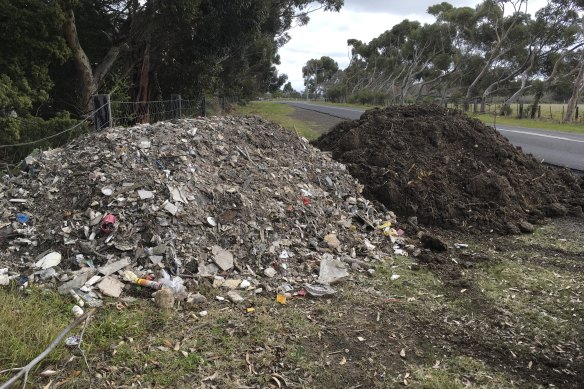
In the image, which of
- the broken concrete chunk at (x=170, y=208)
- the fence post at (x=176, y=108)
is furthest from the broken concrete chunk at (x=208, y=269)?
the fence post at (x=176, y=108)

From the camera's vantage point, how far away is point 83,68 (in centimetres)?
870

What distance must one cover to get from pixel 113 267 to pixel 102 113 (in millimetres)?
4274

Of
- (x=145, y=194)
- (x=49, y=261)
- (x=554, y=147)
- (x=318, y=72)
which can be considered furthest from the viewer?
(x=318, y=72)

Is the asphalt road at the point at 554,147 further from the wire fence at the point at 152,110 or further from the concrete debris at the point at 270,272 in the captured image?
the wire fence at the point at 152,110

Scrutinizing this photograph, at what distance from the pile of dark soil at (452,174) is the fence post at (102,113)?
3.91 m

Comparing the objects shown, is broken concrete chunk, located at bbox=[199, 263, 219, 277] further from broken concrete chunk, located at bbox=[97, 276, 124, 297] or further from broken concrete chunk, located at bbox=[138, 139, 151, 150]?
broken concrete chunk, located at bbox=[138, 139, 151, 150]

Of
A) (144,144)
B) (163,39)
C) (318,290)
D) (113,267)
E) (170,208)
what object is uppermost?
(163,39)

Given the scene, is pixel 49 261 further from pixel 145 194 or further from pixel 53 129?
pixel 53 129

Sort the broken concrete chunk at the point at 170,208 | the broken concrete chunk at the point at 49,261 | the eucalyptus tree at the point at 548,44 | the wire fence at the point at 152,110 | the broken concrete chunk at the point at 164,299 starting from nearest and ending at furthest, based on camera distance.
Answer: the broken concrete chunk at the point at 164,299, the broken concrete chunk at the point at 49,261, the broken concrete chunk at the point at 170,208, the wire fence at the point at 152,110, the eucalyptus tree at the point at 548,44

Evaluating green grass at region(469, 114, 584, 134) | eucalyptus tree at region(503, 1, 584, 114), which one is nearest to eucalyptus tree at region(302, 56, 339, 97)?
eucalyptus tree at region(503, 1, 584, 114)

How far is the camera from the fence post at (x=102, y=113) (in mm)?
6910

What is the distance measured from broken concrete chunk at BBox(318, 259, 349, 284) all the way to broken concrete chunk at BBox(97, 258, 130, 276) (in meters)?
1.70

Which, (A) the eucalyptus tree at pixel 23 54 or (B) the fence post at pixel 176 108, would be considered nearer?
(A) the eucalyptus tree at pixel 23 54

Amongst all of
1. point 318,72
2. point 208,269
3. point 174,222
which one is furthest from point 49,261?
point 318,72
